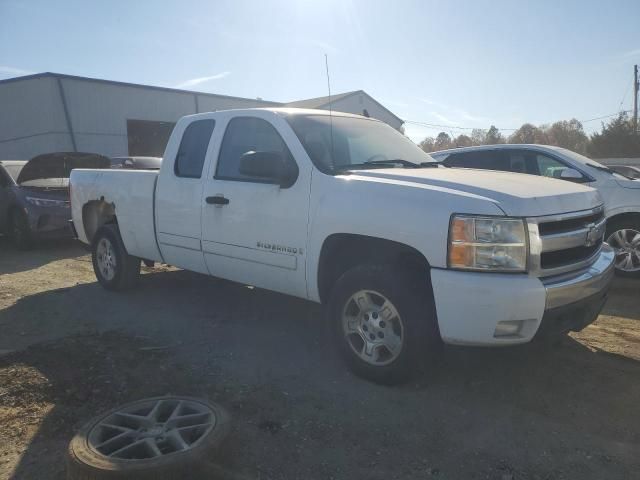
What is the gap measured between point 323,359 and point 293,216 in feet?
3.83

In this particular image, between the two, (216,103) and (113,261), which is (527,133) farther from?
(113,261)

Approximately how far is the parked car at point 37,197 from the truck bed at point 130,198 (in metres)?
2.88

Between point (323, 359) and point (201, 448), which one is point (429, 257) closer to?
point (323, 359)

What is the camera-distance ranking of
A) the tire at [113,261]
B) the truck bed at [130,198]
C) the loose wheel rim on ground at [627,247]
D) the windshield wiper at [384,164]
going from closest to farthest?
the windshield wiper at [384,164], the truck bed at [130,198], the tire at [113,261], the loose wheel rim on ground at [627,247]

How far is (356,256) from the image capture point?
389 cm

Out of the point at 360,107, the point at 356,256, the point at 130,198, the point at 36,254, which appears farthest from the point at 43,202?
the point at 360,107

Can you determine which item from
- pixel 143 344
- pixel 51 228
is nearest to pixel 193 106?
pixel 51 228

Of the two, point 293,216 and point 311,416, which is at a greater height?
point 293,216

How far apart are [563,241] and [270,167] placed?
6.85 ft

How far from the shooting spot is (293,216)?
401cm

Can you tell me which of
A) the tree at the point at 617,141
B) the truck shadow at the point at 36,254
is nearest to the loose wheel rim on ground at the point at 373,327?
the truck shadow at the point at 36,254

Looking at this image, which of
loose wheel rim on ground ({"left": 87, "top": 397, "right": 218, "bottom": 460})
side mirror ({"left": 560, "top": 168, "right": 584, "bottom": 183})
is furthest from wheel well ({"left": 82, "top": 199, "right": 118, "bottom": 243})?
side mirror ({"left": 560, "top": 168, "right": 584, "bottom": 183})

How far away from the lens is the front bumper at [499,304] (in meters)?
3.03

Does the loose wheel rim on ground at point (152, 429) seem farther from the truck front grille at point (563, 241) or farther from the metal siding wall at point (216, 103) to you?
the metal siding wall at point (216, 103)
